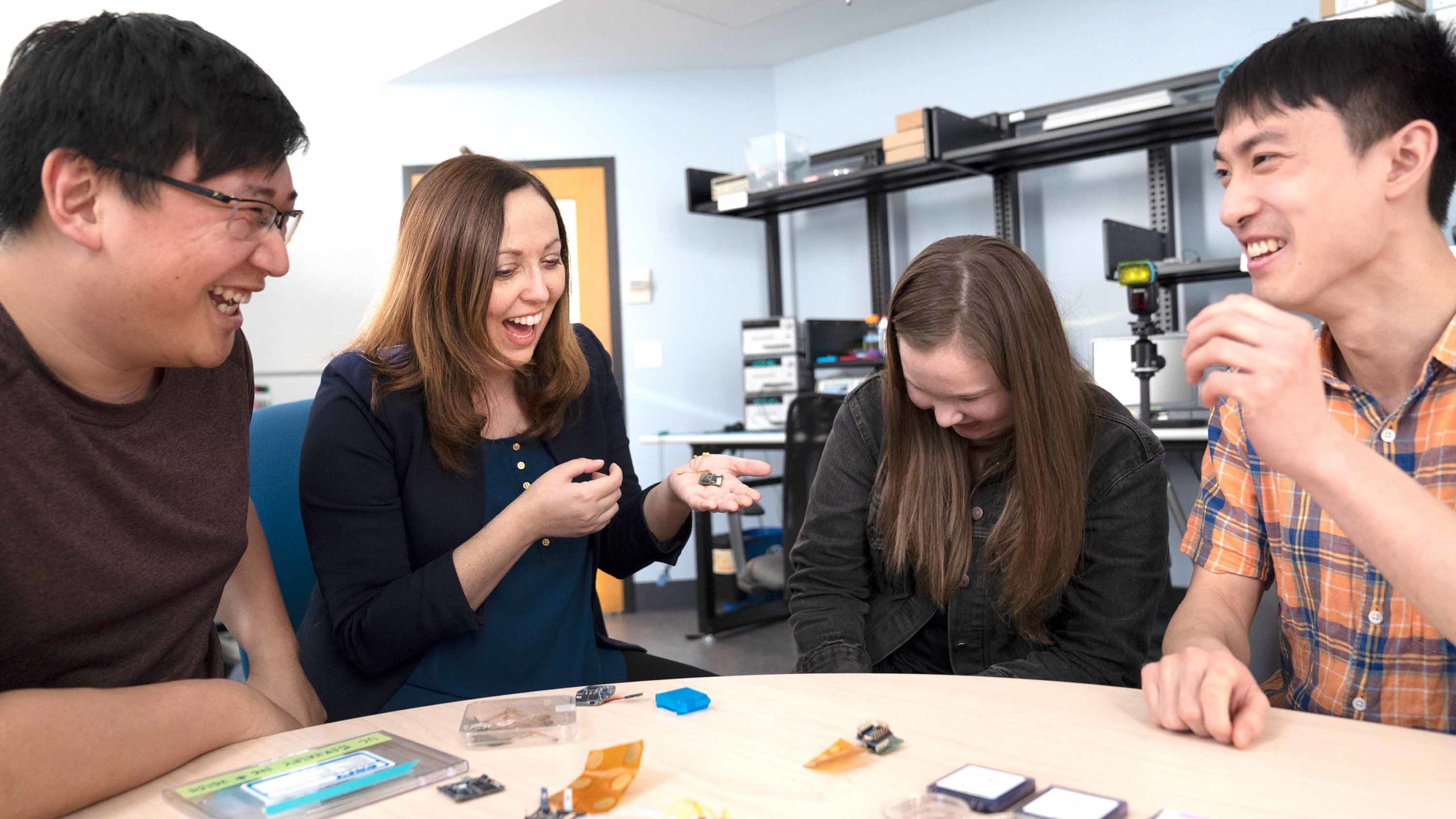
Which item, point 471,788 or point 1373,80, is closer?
point 471,788

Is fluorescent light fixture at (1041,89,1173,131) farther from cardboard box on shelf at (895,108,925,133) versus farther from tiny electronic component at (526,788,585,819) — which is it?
tiny electronic component at (526,788,585,819)

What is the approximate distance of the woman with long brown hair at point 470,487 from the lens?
1334 millimetres

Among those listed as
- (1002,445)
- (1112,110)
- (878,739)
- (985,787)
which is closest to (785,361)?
(1112,110)

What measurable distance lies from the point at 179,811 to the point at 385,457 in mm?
648

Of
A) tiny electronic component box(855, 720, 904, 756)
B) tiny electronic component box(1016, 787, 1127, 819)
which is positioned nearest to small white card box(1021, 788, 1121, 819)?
tiny electronic component box(1016, 787, 1127, 819)

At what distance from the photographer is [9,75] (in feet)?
3.07

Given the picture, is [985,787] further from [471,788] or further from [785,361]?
[785,361]

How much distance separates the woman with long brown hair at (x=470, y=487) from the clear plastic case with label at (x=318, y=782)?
0.41 metres

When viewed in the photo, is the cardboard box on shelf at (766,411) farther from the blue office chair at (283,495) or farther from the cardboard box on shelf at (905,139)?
the blue office chair at (283,495)

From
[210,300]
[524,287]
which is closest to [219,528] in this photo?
[210,300]

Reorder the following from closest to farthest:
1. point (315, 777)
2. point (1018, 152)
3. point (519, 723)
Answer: point (315, 777) → point (519, 723) → point (1018, 152)

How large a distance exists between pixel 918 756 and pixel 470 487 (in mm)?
831

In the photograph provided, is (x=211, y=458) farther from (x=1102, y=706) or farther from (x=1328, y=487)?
(x=1328, y=487)

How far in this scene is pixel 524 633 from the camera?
1.43 m
